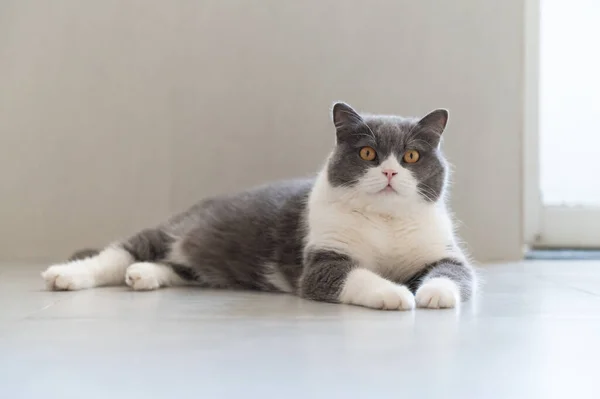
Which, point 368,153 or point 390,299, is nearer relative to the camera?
point 390,299

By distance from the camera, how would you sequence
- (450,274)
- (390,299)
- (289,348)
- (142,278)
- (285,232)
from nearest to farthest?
(289,348) < (390,299) < (450,274) < (142,278) < (285,232)

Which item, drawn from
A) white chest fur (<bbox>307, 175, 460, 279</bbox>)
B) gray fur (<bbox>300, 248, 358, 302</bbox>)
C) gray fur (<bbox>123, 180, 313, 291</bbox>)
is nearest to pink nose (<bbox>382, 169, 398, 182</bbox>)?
white chest fur (<bbox>307, 175, 460, 279</bbox>)

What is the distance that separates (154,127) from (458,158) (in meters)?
1.40

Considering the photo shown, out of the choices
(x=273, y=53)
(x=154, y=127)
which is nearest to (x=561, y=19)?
(x=273, y=53)

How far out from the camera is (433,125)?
1932 mm

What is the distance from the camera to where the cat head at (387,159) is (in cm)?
183

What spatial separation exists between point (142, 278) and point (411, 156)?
2.96 feet

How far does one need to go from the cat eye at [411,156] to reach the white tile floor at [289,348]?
1.42 ft

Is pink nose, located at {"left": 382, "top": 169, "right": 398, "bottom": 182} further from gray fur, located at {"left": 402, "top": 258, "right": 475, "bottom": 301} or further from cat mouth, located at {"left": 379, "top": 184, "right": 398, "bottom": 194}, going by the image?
gray fur, located at {"left": 402, "top": 258, "right": 475, "bottom": 301}

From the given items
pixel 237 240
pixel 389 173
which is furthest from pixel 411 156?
pixel 237 240

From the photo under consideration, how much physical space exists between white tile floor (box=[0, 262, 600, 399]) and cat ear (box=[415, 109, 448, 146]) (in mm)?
493

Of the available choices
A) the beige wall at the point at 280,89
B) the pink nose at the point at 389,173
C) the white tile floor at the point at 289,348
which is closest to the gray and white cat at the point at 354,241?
the pink nose at the point at 389,173

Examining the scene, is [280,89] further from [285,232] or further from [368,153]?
[368,153]

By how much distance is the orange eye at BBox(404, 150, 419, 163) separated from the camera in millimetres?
1857
